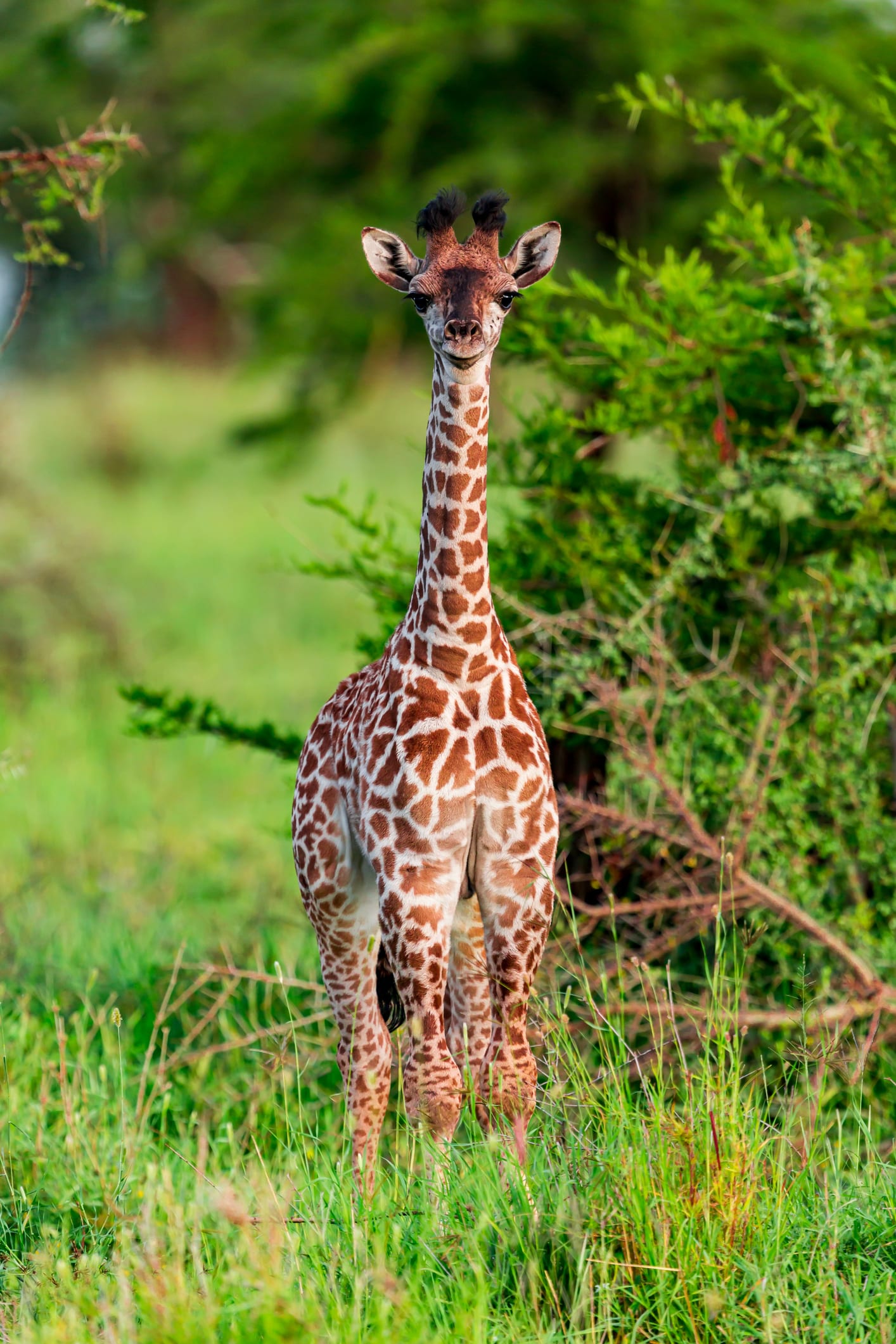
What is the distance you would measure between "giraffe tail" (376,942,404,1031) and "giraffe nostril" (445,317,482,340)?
1.66m

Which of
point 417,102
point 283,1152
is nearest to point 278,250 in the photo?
point 417,102

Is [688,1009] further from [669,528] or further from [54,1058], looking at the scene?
[54,1058]

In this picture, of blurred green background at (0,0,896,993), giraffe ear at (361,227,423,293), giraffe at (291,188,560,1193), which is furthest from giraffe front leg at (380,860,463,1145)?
blurred green background at (0,0,896,993)

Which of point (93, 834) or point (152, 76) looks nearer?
point (93, 834)

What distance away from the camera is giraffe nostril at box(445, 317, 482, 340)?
3.24m

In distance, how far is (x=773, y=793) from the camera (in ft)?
17.6

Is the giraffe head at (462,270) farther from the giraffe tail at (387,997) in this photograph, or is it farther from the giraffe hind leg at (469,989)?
the giraffe tail at (387,997)

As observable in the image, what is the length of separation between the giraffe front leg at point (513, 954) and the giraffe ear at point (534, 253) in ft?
4.62

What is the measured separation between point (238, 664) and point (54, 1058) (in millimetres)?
8267

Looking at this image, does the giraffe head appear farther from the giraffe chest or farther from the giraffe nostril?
the giraffe chest

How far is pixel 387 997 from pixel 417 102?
22.7 ft

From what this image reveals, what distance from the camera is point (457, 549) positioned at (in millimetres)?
3551

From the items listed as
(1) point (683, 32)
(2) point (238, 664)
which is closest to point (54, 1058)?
(1) point (683, 32)

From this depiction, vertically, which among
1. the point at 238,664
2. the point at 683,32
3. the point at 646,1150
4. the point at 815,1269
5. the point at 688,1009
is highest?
the point at 683,32
